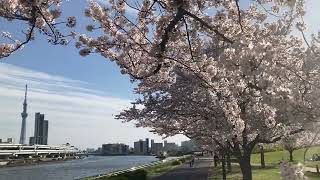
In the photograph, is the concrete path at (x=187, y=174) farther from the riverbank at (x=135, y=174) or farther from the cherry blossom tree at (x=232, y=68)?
the cherry blossom tree at (x=232, y=68)

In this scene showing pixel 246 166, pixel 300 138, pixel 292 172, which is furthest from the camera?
pixel 300 138

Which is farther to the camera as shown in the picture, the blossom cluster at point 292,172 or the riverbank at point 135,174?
the riverbank at point 135,174

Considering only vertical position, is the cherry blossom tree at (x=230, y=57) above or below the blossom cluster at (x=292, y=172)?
above

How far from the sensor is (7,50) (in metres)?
11.5

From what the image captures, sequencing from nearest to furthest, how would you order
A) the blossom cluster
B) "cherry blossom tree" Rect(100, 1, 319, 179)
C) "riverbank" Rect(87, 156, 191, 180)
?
1. the blossom cluster
2. "cherry blossom tree" Rect(100, 1, 319, 179)
3. "riverbank" Rect(87, 156, 191, 180)

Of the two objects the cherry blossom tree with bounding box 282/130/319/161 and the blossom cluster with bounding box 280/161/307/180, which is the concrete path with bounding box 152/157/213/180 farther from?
the blossom cluster with bounding box 280/161/307/180

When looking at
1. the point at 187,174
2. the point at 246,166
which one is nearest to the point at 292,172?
the point at 246,166

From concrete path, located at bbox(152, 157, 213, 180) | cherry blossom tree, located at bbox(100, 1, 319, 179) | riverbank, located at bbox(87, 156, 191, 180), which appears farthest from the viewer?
concrete path, located at bbox(152, 157, 213, 180)

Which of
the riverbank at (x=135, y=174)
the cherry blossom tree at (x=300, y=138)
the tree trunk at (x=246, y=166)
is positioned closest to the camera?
the cherry blossom tree at (x=300, y=138)

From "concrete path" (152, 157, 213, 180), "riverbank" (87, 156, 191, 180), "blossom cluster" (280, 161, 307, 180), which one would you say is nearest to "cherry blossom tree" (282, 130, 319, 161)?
"blossom cluster" (280, 161, 307, 180)

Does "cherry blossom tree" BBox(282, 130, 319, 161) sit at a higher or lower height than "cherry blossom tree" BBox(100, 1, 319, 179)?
lower

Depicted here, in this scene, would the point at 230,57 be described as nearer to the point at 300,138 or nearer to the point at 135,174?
the point at 300,138

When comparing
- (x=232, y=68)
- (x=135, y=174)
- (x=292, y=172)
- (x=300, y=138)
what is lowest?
(x=135, y=174)

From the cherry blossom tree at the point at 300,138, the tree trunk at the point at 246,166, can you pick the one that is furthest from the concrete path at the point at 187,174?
the tree trunk at the point at 246,166
